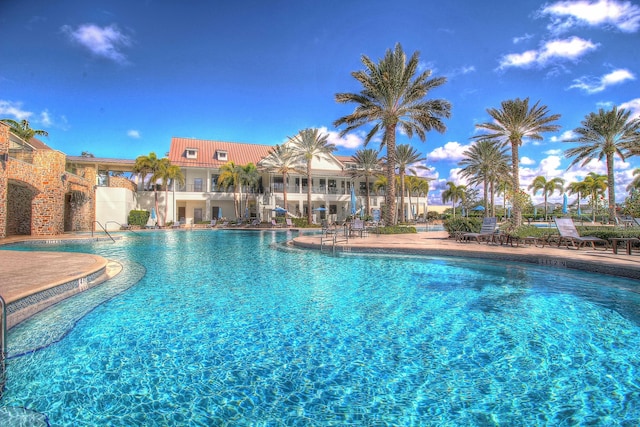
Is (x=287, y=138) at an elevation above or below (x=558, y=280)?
above

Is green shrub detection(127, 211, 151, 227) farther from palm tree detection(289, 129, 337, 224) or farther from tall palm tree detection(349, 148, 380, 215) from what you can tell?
tall palm tree detection(349, 148, 380, 215)

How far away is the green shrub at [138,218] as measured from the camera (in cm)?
2828

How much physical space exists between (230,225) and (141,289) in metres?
23.9

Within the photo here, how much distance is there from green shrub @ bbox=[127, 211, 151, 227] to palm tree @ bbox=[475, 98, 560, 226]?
29.3m

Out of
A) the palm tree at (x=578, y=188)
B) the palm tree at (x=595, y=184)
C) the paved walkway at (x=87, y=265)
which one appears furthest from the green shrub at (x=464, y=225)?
the palm tree at (x=578, y=188)

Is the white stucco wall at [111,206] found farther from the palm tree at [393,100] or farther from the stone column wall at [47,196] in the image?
the palm tree at [393,100]

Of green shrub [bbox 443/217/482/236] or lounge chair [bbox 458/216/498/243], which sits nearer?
lounge chair [bbox 458/216/498/243]

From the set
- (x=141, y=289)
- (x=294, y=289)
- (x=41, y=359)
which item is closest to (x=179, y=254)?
(x=141, y=289)

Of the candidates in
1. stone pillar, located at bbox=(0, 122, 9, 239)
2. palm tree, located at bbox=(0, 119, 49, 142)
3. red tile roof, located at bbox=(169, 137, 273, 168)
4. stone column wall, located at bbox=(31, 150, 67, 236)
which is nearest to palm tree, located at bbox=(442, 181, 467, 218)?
red tile roof, located at bbox=(169, 137, 273, 168)

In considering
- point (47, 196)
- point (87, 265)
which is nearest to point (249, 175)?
point (47, 196)

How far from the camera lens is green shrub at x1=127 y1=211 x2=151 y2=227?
28277 mm

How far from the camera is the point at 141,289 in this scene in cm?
647

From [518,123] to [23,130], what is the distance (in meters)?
41.3

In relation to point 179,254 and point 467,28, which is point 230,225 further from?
point 467,28
